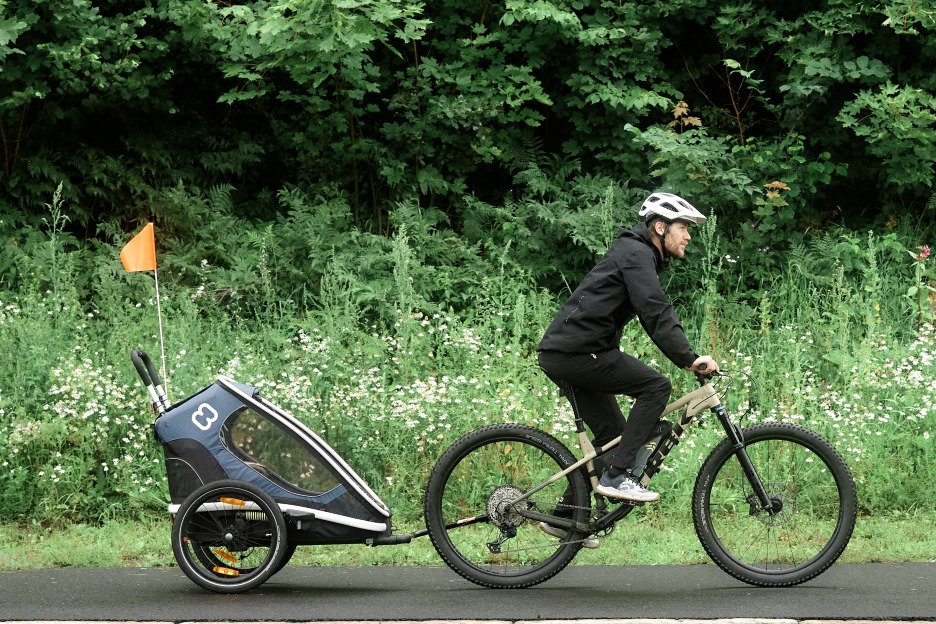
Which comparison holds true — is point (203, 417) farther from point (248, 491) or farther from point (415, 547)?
point (415, 547)

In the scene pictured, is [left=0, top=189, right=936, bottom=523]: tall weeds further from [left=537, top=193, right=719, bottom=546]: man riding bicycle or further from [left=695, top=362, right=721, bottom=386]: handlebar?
[left=537, top=193, right=719, bottom=546]: man riding bicycle

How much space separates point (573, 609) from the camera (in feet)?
17.7

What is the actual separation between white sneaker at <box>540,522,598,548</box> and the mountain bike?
0.02m

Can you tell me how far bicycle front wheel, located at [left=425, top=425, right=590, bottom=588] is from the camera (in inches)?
232

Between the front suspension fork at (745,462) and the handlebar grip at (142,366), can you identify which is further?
the handlebar grip at (142,366)

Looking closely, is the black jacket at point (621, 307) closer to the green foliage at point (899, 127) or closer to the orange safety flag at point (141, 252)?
the orange safety flag at point (141, 252)

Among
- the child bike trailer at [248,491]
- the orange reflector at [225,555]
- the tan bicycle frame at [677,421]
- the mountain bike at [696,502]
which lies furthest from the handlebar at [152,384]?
the tan bicycle frame at [677,421]

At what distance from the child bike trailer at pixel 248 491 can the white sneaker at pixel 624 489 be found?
104cm

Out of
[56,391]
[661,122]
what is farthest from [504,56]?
[56,391]

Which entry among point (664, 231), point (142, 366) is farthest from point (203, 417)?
point (664, 231)

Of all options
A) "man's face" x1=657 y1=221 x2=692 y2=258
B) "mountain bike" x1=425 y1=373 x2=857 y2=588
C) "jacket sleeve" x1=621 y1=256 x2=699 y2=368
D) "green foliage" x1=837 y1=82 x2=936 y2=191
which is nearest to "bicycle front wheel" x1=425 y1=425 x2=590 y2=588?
"mountain bike" x1=425 y1=373 x2=857 y2=588

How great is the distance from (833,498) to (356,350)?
12.8 ft

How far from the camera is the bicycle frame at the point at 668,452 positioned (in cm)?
582

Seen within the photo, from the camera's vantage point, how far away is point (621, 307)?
19.2 ft
